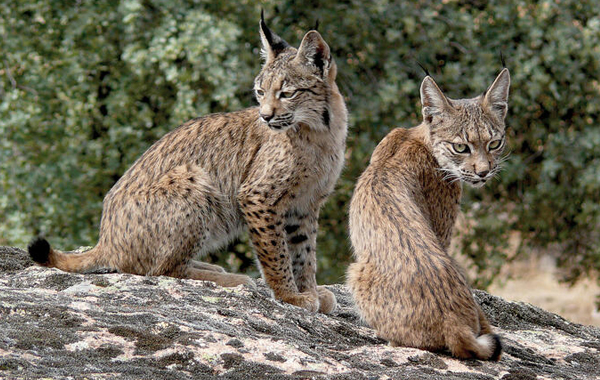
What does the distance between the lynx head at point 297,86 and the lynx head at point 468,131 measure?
0.75 m

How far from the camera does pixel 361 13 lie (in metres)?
9.55

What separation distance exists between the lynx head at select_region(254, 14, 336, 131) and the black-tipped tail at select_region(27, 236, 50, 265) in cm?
164

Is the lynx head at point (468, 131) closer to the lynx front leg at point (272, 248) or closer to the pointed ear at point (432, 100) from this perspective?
the pointed ear at point (432, 100)

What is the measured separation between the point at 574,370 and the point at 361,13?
5631 mm

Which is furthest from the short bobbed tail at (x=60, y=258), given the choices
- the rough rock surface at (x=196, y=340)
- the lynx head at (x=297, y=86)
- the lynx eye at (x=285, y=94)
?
the lynx eye at (x=285, y=94)

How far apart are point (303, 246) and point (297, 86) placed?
3.81ft

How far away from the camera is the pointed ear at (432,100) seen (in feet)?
18.8

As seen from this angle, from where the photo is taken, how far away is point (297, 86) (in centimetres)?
600

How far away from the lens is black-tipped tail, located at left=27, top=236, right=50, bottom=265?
17.9ft

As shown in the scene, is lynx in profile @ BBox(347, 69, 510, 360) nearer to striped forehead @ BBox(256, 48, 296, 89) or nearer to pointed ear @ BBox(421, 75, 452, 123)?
pointed ear @ BBox(421, 75, 452, 123)

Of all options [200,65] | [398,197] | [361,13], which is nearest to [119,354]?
[398,197]

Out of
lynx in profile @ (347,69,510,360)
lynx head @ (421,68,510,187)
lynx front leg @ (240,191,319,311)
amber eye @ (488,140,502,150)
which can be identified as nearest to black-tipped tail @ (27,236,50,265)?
lynx front leg @ (240,191,319,311)

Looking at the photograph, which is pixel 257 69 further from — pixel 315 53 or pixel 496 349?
pixel 496 349

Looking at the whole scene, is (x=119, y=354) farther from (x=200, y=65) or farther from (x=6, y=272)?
(x=200, y=65)
